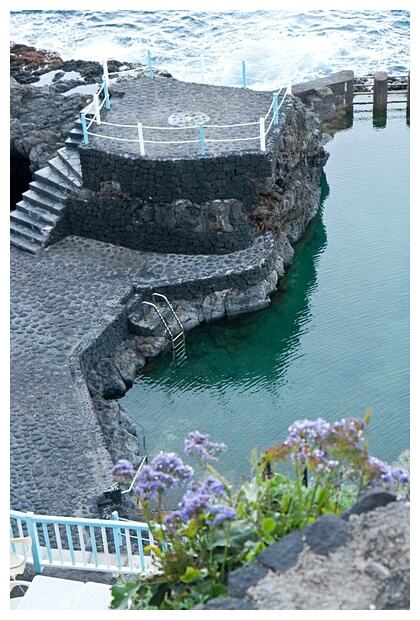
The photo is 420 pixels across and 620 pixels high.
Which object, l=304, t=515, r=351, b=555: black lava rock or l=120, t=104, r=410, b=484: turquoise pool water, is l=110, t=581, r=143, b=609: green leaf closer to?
l=304, t=515, r=351, b=555: black lava rock

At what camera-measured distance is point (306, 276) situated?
19.8m

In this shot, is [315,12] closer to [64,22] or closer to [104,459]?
[64,22]

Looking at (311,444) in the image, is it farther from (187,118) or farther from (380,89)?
(380,89)

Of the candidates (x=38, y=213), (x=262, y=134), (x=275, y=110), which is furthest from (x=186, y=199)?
(x=38, y=213)

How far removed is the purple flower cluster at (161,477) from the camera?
7.54 m

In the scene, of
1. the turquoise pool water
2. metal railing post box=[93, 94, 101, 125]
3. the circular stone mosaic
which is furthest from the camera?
the circular stone mosaic

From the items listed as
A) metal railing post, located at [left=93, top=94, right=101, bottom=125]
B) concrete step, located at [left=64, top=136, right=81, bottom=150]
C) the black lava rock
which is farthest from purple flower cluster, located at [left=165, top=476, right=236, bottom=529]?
concrete step, located at [left=64, top=136, right=81, bottom=150]

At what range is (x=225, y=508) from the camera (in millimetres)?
7398

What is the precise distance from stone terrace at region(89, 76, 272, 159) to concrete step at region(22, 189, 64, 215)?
4.93 feet

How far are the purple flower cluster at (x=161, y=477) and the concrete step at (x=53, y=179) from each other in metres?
12.6

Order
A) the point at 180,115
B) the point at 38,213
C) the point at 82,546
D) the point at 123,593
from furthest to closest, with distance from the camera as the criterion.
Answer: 1. the point at 180,115
2. the point at 38,213
3. the point at 82,546
4. the point at 123,593

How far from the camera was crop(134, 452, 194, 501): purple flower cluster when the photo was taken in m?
7.54

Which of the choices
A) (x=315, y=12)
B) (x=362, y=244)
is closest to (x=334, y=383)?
(x=362, y=244)

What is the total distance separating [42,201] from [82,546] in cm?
1016
